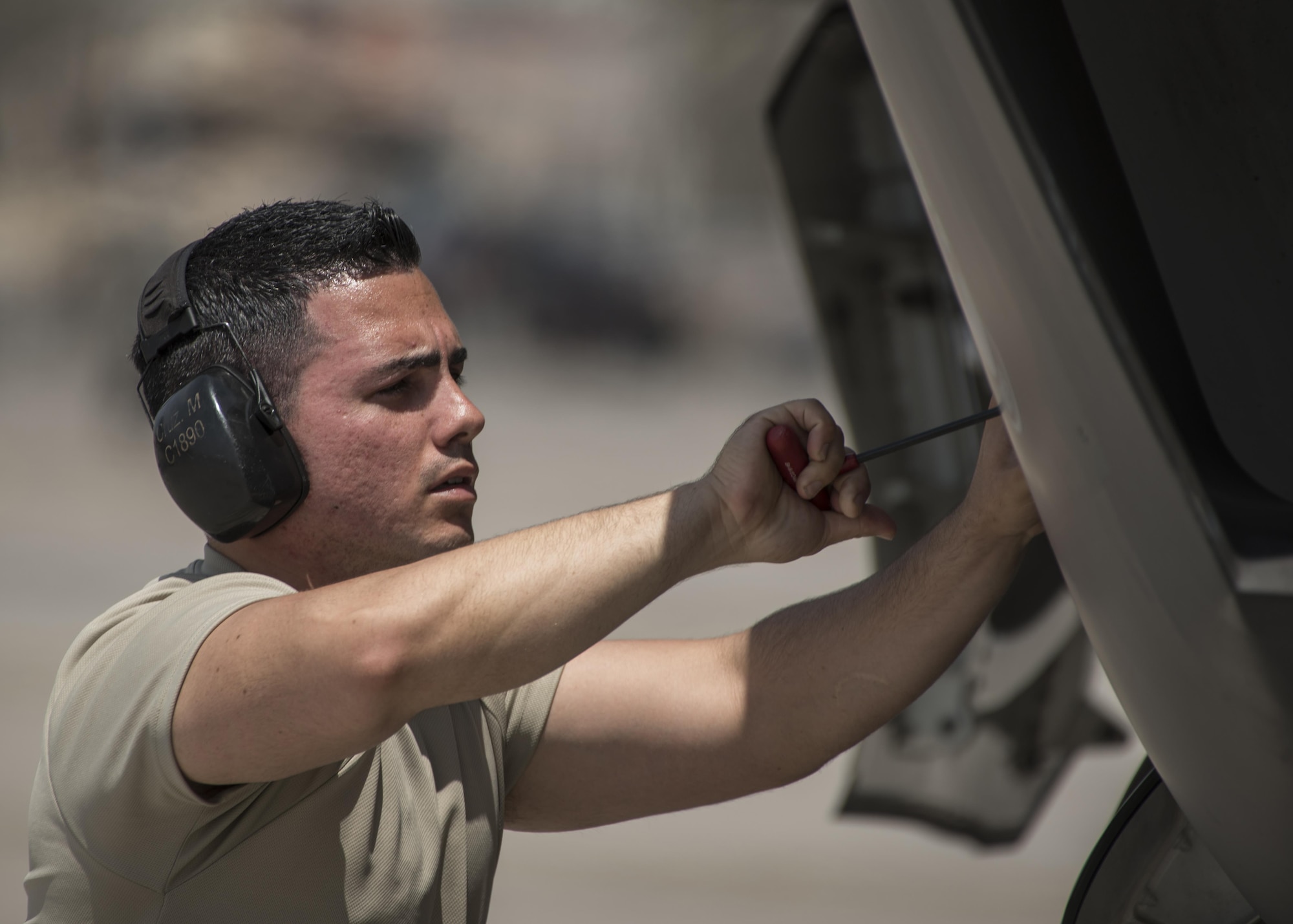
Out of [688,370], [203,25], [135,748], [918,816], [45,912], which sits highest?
[203,25]

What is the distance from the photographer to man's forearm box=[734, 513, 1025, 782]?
1.07 meters

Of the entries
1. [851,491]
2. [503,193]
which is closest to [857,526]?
[851,491]

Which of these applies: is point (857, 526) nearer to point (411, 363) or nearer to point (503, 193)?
point (411, 363)

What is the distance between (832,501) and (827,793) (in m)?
2.49

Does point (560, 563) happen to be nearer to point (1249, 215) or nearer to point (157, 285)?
point (1249, 215)

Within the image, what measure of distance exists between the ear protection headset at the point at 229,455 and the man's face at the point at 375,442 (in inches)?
1.7

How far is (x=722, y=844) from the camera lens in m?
3.07

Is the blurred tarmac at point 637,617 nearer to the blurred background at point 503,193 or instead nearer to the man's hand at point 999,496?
the blurred background at point 503,193

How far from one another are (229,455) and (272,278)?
232 mm

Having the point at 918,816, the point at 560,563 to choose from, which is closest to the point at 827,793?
the point at 918,816

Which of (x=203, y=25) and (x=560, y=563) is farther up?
(x=203, y=25)

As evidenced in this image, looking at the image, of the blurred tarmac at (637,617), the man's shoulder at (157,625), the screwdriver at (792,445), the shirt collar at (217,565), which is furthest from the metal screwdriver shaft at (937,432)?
the blurred tarmac at (637,617)

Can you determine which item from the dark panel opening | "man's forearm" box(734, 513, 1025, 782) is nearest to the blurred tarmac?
"man's forearm" box(734, 513, 1025, 782)

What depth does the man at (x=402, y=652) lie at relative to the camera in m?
0.85
